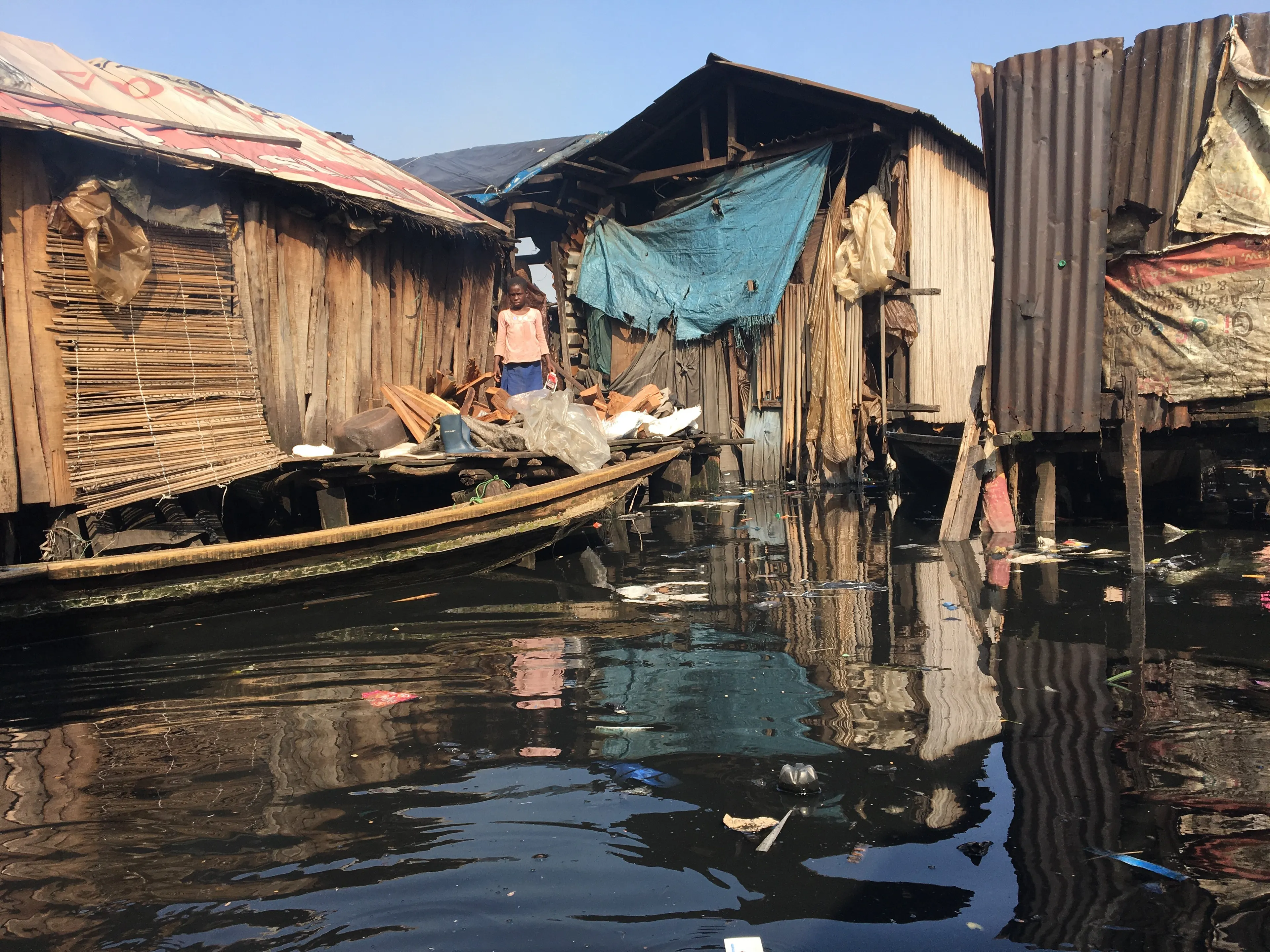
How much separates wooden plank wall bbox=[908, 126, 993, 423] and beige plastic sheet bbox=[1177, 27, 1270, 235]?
513 cm

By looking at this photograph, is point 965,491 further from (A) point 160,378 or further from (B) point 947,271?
(A) point 160,378

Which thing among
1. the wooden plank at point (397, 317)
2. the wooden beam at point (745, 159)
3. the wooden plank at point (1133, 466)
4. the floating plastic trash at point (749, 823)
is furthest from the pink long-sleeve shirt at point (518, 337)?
A: the floating plastic trash at point (749, 823)

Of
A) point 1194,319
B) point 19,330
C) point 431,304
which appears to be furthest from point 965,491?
point 19,330

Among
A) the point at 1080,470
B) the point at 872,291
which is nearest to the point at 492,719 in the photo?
the point at 1080,470

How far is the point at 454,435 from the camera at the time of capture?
24.4ft

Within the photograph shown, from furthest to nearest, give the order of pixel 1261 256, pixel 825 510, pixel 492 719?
1. pixel 825 510
2. pixel 1261 256
3. pixel 492 719

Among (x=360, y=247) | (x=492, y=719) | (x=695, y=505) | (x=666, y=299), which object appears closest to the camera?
(x=492, y=719)

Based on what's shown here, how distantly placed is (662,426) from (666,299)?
365 centimetres

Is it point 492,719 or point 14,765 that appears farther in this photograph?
point 492,719

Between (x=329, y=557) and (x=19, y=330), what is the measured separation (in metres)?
2.44

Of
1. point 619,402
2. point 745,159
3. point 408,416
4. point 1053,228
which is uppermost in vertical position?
point 745,159

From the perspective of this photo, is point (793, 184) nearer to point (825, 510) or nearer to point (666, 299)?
point (666, 299)

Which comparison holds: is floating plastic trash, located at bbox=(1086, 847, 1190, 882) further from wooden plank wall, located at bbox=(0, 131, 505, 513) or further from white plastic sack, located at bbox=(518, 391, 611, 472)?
wooden plank wall, located at bbox=(0, 131, 505, 513)

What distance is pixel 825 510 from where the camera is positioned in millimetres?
10477
